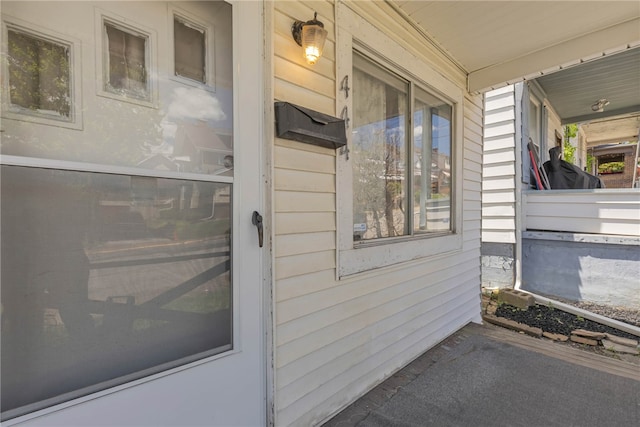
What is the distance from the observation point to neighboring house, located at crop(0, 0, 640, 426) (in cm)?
94

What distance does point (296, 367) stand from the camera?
1625mm

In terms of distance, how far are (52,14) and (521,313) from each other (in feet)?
15.4

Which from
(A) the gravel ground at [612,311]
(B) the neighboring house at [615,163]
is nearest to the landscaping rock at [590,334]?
(A) the gravel ground at [612,311]

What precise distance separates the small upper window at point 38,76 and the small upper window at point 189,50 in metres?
0.36

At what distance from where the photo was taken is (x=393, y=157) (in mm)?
2381

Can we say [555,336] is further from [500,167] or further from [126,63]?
[126,63]

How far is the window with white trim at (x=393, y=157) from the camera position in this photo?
6.24 ft

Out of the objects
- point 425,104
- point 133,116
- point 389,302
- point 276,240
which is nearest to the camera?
point 133,116

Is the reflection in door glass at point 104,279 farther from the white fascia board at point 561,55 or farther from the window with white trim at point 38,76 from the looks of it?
the white fascia board at point 561,55

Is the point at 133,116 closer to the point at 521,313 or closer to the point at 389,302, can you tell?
the point at 389,302

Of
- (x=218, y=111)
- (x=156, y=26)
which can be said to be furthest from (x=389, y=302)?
(x=156, y=26)

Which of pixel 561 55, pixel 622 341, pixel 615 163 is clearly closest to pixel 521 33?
pixel 561 55

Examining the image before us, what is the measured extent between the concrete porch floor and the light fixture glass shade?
2.03 m

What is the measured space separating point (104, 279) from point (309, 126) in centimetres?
109
